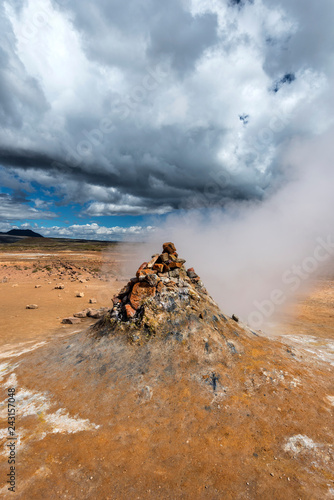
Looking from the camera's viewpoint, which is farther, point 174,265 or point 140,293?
point 174,265

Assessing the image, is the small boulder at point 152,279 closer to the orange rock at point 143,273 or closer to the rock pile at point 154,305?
the rock pile at point 154,305

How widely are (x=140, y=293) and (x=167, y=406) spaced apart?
3.04 meters

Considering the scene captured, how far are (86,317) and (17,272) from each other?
20528 mm

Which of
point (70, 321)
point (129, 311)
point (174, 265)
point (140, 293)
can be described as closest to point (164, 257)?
point (174, 265)

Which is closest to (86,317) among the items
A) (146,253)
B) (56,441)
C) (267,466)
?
(56,441)

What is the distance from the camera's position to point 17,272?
91.1ft

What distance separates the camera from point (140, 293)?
715cm

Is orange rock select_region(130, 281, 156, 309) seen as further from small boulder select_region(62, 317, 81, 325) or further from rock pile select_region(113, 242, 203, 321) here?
small boulder select_region(62, 317, 81, 325)

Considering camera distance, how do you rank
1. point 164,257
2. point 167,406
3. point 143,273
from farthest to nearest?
point 164,257 → point 143,273 → point 167,406

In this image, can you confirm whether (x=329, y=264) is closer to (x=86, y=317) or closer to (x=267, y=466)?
(x=86, y=317)

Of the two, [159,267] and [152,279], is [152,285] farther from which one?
[159,267]

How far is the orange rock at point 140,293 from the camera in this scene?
6.95 metres

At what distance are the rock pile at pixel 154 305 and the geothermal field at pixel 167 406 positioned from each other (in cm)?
3

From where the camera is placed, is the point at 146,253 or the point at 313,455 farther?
the point at 146,253
